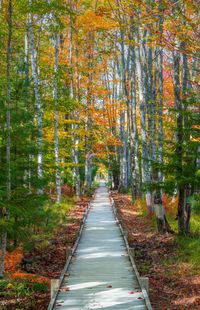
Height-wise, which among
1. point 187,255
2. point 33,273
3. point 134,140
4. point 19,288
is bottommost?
point 33,273

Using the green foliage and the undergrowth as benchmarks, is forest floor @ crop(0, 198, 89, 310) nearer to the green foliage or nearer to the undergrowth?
the green foliage

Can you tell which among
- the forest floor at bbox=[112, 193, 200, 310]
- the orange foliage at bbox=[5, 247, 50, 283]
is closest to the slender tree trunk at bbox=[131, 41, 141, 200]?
the forest floor at bbox=[112, 193, 200, 310]

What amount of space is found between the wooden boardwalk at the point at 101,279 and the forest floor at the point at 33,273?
0.50 m

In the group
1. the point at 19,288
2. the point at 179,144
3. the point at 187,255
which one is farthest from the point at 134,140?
the point at 19,288

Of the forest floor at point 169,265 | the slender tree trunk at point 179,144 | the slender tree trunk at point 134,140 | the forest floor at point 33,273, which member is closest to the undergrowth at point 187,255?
the forest floor at point 169,265

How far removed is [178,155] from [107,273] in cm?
447

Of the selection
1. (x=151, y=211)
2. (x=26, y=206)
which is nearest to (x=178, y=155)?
(x=26, y=206)

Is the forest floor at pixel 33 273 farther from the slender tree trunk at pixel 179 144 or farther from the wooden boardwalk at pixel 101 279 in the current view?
the slender tree trunk at pixel 179 144

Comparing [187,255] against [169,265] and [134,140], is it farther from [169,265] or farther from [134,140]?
[134,140]

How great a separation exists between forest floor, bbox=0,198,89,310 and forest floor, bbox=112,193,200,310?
235 centimetres

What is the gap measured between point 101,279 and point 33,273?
7.40ft

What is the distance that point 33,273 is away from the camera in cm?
1087

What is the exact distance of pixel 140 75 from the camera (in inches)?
703

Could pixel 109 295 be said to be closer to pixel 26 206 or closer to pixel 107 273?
pixel 107 273
